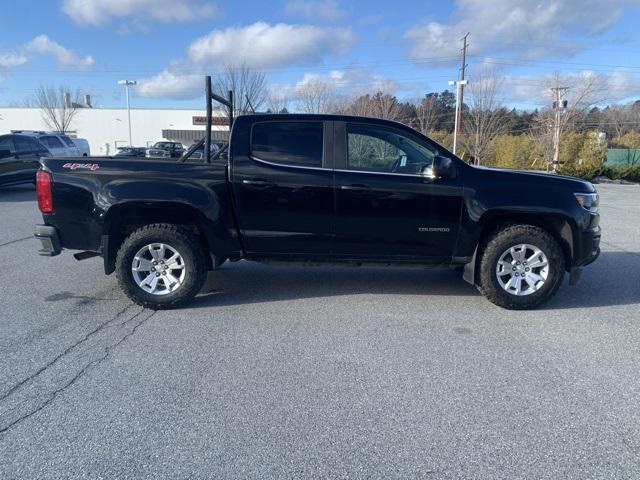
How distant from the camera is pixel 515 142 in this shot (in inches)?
1128

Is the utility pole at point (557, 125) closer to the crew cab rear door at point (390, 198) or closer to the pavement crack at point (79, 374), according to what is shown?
the crew cab rear door at point (390, 198)

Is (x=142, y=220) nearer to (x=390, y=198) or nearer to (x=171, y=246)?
(x=171, y=246)

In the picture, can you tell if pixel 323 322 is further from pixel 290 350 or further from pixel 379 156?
pixel 379 156

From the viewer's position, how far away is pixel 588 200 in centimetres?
501

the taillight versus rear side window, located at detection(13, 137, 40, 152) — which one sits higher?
rear side window, located at detection(13, 137, 40, 152)

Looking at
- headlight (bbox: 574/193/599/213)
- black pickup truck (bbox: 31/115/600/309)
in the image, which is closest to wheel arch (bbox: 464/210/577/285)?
black pickup truck (bbox: 31/115/600/309)

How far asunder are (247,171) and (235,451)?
2.92 metres

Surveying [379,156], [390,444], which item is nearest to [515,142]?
[379,156]

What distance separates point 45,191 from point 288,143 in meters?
2.57

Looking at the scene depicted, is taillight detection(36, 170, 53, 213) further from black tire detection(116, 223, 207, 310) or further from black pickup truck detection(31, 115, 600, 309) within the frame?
black tire detection(116, 223, 207, 310)

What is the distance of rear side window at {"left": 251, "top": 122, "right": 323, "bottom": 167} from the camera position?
497 cm

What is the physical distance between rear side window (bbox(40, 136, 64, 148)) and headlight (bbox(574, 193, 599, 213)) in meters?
17.0

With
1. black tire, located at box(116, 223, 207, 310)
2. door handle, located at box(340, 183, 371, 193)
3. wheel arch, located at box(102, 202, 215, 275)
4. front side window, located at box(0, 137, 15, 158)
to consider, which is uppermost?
front side window, located at box(0, 137, 15, 158)

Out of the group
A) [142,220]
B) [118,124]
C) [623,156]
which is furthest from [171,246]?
[118,124]
